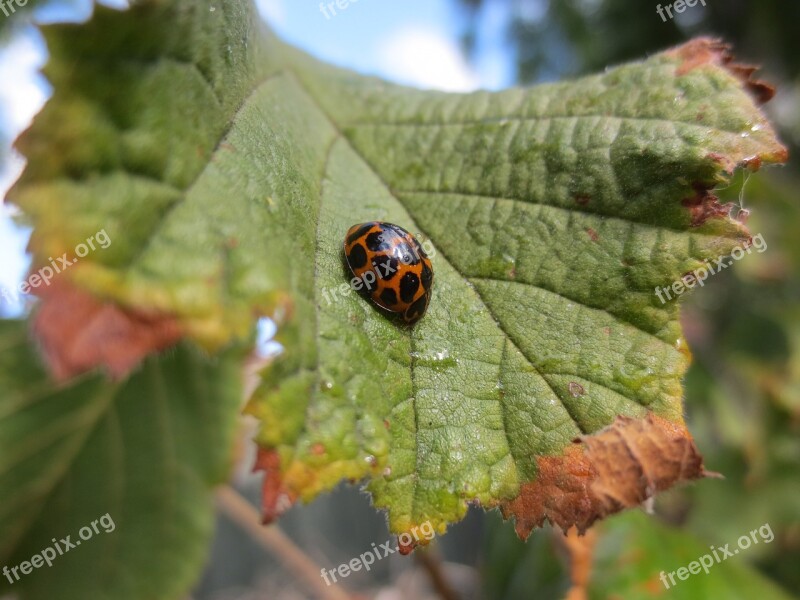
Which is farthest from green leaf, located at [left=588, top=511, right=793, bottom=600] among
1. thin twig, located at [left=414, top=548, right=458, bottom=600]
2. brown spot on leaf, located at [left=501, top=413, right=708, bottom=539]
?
brown spot on leaf, located at [left=501, top=413, right=708, bottom=539]

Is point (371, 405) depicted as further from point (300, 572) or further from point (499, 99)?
point (300, 572)

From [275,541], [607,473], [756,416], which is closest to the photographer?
[607,473]

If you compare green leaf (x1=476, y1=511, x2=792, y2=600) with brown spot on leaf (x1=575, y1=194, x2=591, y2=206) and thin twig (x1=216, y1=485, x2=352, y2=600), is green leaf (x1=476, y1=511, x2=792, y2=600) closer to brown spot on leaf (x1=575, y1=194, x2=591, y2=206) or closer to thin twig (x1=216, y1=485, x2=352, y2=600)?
thin twig (x1=216, y1=485, x2=352, y2=600)

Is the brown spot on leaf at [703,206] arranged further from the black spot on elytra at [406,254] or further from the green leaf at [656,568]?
the green leaf at [656,568]

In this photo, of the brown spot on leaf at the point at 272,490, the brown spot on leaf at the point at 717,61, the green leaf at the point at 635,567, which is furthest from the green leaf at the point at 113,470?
the brown spot on leaf at the point at 717,61

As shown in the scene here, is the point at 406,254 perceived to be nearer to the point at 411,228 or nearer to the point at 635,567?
the point at 411,228

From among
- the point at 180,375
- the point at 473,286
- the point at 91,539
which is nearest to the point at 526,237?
the point at 473,286

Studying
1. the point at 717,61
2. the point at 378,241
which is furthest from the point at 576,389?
the point at 717,61

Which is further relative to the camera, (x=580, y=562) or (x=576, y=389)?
(x=580, y=562)
